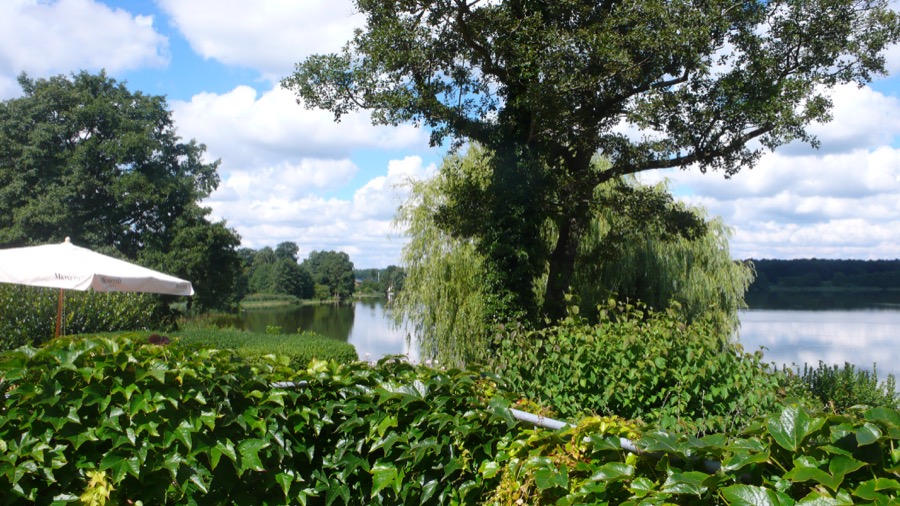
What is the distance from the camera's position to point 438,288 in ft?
46.7

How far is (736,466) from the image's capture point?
6.20 ft

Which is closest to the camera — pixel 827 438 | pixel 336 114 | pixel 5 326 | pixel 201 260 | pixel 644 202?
pixel 827 438

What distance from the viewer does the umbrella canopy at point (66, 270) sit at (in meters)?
10.0

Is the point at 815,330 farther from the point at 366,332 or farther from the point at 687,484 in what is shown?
the point at 687,484

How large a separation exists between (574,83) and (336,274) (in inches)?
2106

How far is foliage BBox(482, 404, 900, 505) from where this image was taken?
1.75 metres

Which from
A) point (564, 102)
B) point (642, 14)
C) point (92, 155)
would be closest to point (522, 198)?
point (564, 102)

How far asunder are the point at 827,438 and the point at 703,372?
183cm

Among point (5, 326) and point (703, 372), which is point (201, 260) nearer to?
point (5, 326)

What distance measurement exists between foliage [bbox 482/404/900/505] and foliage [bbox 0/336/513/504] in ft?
1.32

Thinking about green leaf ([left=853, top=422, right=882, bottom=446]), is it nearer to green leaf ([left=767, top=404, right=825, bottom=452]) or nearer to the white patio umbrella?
green leaf ([left=767, top=404, right=825, bottom=452])

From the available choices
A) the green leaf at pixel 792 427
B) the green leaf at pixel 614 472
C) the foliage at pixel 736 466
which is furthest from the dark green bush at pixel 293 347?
the green leaf at pixel 792 427

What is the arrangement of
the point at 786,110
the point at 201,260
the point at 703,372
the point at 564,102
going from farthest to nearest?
1. the point at 201,260
2. the point at 564,102
3. the point at 786,110
4. the point at 703,372

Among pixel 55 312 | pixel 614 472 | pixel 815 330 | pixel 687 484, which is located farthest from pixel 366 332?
pixel 687 484
